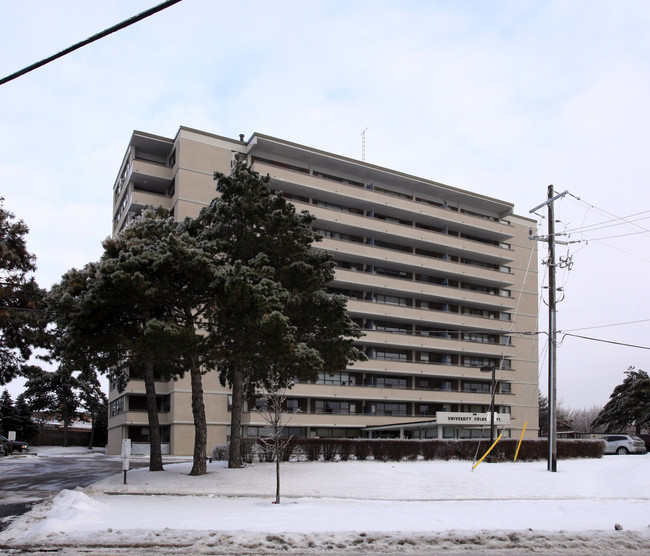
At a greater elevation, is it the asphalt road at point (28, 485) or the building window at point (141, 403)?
the building window at point (141, 403)

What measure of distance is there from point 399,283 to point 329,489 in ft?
146

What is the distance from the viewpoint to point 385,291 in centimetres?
6481

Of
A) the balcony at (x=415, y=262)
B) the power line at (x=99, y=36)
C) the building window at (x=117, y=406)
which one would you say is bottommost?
the building window at (x=117, y=406)

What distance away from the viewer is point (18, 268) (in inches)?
1330

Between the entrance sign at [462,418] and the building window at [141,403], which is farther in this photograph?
the building window at [141,403]

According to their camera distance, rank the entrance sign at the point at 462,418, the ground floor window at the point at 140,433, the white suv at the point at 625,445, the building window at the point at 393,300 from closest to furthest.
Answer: the white suv at the point at 625,445, the entrance sign at the point at 462,418, the ground floor window at the point at 140,433, the building window at the point at 393,300

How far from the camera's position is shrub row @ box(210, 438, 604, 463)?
30.8 m

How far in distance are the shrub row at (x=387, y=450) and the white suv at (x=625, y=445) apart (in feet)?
45.6

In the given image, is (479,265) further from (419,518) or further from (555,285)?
(419,518)

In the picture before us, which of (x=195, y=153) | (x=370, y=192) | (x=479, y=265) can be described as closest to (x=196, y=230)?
(x=195, y=153)

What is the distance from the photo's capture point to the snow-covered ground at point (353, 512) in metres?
11.5

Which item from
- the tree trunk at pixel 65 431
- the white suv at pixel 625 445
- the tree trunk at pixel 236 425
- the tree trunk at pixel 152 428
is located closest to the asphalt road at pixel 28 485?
the tree trunk at pixel 152 428

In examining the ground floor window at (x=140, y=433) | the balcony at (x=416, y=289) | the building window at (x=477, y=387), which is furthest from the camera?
the building window at (x=477, y=387)

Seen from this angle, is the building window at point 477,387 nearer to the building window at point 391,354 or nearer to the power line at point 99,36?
the building window at point 391,354
